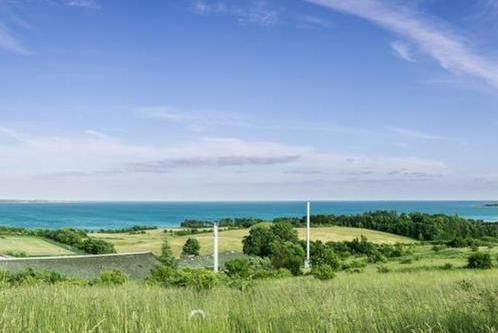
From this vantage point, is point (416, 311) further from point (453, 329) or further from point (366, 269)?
point (366, 269)

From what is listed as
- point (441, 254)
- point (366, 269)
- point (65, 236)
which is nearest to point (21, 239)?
point (65, 236)

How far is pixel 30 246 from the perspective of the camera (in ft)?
152

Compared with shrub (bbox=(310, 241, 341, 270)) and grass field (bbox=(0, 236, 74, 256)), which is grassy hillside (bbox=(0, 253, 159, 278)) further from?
shrub (bbox=(310, 241, 341, 270))

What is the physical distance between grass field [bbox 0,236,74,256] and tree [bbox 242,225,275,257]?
1450 centimetres

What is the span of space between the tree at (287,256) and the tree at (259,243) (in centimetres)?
257

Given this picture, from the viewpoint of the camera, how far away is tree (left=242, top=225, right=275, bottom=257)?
49.6m

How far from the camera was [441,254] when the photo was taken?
4581cm

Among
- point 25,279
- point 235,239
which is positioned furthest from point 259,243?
point 25,279

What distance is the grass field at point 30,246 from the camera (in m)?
43.3

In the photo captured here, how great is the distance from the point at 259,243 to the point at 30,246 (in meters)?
18.0

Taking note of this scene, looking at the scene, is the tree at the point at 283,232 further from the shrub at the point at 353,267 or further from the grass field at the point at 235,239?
the shrub at the point at 353,267

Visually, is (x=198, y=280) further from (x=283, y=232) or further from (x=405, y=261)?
(x=283, y=232)

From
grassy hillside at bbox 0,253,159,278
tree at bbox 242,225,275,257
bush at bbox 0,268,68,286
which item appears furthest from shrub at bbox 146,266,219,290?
tree at bbox 242,225,275,257

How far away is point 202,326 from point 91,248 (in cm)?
4619
